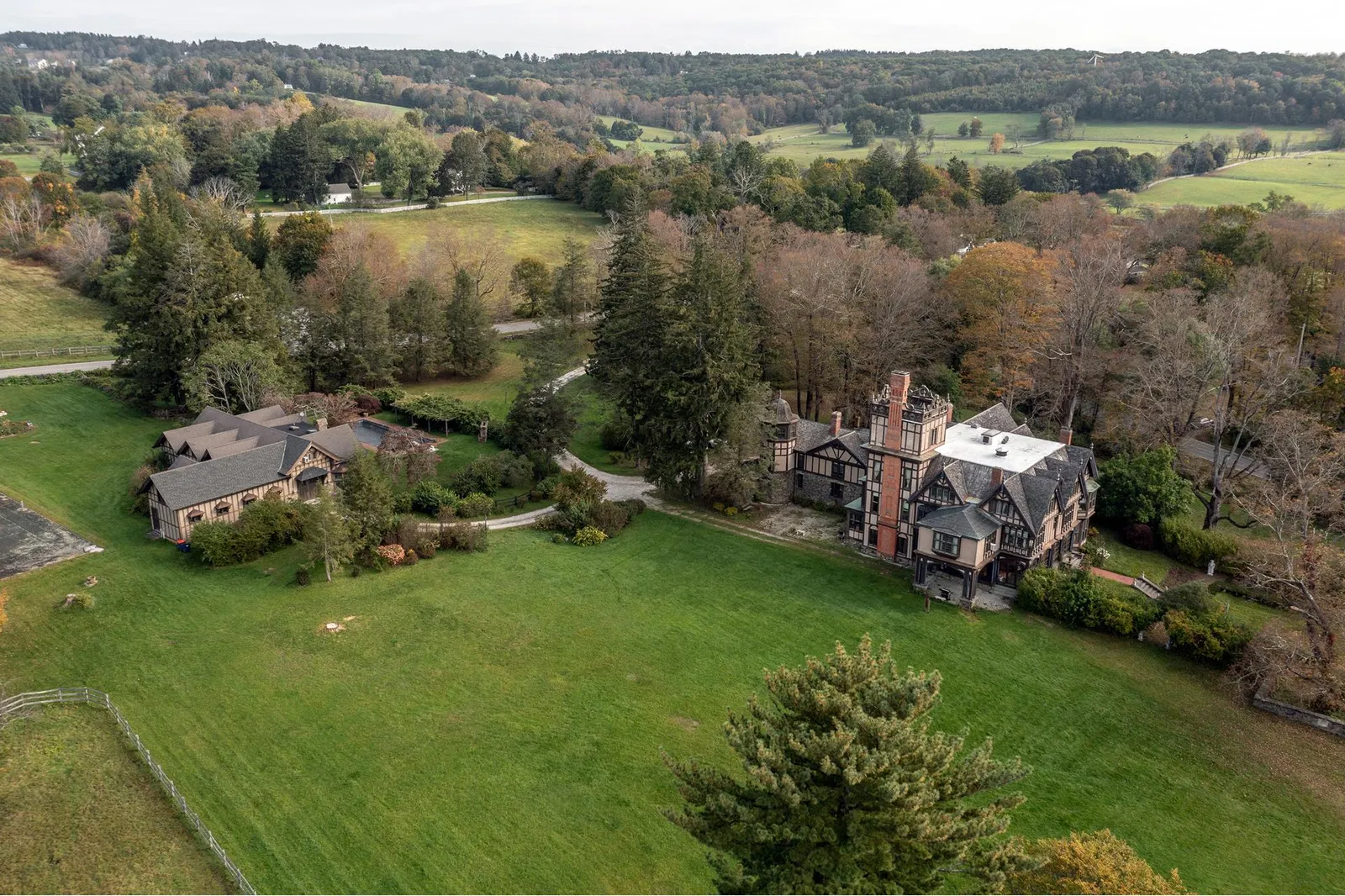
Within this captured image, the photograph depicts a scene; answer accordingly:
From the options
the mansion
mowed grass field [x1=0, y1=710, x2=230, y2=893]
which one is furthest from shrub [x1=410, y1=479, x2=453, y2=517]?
the mansion

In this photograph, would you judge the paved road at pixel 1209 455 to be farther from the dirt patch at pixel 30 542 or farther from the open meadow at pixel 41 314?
the open meadow at pixel 41 314

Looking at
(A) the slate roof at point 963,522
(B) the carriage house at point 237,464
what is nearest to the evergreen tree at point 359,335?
(B) the carriage house at point 237,464

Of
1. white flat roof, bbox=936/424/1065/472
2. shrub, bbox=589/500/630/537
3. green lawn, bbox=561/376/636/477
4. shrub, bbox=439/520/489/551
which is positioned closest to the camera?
white flat roof, bbox=936/424/1065/472

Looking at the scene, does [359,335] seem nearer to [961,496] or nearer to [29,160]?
[961,496]

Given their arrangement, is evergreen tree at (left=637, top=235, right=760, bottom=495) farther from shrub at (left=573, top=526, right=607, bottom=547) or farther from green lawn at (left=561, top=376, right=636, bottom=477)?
green lawn at (left=561, top=376, right=636, bottom=477)

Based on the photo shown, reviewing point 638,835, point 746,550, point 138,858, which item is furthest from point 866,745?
point 746,550
